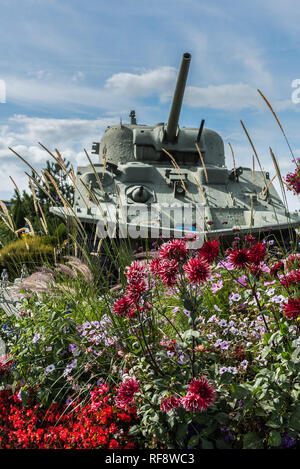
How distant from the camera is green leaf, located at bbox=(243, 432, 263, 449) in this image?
5.33 ft

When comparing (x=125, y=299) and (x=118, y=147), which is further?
(x=118, y=147)

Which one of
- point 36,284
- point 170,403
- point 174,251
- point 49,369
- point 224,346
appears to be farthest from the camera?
point 36,284

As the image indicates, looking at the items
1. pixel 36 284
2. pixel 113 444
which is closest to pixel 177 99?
pixel 36 284

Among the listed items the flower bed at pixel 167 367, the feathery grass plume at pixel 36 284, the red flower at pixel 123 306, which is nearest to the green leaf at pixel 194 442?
the flower bed at pixel 167 367

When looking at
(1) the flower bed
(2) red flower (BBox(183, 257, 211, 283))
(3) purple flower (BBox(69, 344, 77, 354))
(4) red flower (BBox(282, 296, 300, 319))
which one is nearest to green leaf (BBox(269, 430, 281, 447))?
(1) the flower bed

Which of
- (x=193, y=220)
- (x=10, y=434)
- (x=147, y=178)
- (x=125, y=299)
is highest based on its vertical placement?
(x=147, y=178)

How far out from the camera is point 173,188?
A: 8211 mm

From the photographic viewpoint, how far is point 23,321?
2.78 m

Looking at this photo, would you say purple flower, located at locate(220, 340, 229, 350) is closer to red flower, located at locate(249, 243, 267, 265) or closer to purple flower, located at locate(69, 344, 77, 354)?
red flower, located at locate(249, 243, 267, 265)

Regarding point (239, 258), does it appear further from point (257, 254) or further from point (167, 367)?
point (167, 367)

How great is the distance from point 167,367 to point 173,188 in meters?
6.49

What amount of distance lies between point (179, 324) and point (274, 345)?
98cm
